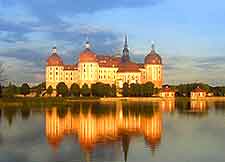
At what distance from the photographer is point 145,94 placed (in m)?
64.9

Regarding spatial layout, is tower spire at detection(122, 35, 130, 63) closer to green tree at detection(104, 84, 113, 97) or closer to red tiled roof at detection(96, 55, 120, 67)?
red tiled roof at detection(96, 55, 120, 67)

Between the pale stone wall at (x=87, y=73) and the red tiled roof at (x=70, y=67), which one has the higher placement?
the red tiled roof at (x=70, y=67)

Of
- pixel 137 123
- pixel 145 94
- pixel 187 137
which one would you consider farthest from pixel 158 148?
pixel 145 94

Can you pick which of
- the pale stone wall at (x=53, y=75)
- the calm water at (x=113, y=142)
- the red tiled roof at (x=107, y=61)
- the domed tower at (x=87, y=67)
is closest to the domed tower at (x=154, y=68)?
the red tiled roof at (x=107, y=61)

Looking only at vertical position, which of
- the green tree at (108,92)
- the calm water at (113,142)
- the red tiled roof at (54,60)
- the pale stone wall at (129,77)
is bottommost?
the calm water at (113,142)

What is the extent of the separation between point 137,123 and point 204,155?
32.2 ft

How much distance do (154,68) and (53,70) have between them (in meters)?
19.4

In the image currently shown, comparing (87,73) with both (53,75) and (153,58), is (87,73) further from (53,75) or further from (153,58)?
(153,58)

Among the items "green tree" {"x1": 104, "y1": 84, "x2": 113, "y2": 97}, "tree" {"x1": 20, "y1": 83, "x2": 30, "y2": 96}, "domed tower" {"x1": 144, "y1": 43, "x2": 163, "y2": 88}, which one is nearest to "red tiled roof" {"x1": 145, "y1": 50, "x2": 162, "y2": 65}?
"domed tower" {"x1": 144, "y1": 43, "x2": 163, "y2": 88}

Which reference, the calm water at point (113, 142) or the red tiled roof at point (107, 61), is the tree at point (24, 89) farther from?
the calm water at point (113, 142)

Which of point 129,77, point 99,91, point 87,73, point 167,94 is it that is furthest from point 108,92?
point 129,77

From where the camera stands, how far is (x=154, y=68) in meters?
82.8

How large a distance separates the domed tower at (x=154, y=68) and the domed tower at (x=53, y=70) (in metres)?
16.9

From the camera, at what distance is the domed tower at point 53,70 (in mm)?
79125
